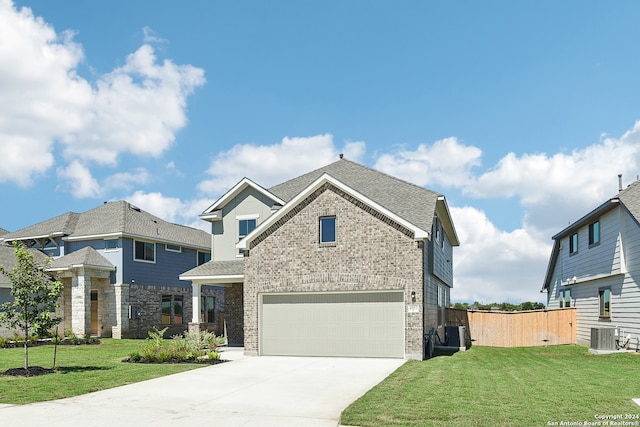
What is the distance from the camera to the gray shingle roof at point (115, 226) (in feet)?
107

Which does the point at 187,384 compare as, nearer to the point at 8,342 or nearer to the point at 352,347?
the point at 352,347

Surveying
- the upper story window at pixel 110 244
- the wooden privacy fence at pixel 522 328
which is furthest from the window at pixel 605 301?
the upper story window at pixel 110 244

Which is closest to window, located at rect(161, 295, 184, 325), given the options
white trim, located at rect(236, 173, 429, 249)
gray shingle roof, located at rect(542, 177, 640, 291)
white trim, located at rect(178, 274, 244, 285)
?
white trim, located at rect(178, 274, 244, 285)

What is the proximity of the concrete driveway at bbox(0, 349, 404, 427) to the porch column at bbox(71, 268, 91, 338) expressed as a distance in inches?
648

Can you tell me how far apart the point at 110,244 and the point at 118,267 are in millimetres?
1600

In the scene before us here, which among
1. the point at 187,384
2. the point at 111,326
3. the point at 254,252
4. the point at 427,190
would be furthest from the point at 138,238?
the point at 187,384

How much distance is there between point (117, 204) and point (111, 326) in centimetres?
840

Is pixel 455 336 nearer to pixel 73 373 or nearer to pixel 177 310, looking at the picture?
pixel 73 373

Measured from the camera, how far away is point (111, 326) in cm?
3162

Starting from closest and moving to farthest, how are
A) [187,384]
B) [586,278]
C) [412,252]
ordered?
[187,384] → [412,252] → [586,278]

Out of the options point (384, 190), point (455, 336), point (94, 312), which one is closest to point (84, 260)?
point (94, 312)

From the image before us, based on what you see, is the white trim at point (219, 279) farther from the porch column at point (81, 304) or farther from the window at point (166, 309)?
the window at point (166, 309)

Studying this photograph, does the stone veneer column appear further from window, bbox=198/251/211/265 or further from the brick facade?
the brick facade

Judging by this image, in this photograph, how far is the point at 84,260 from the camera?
30.3 meters
